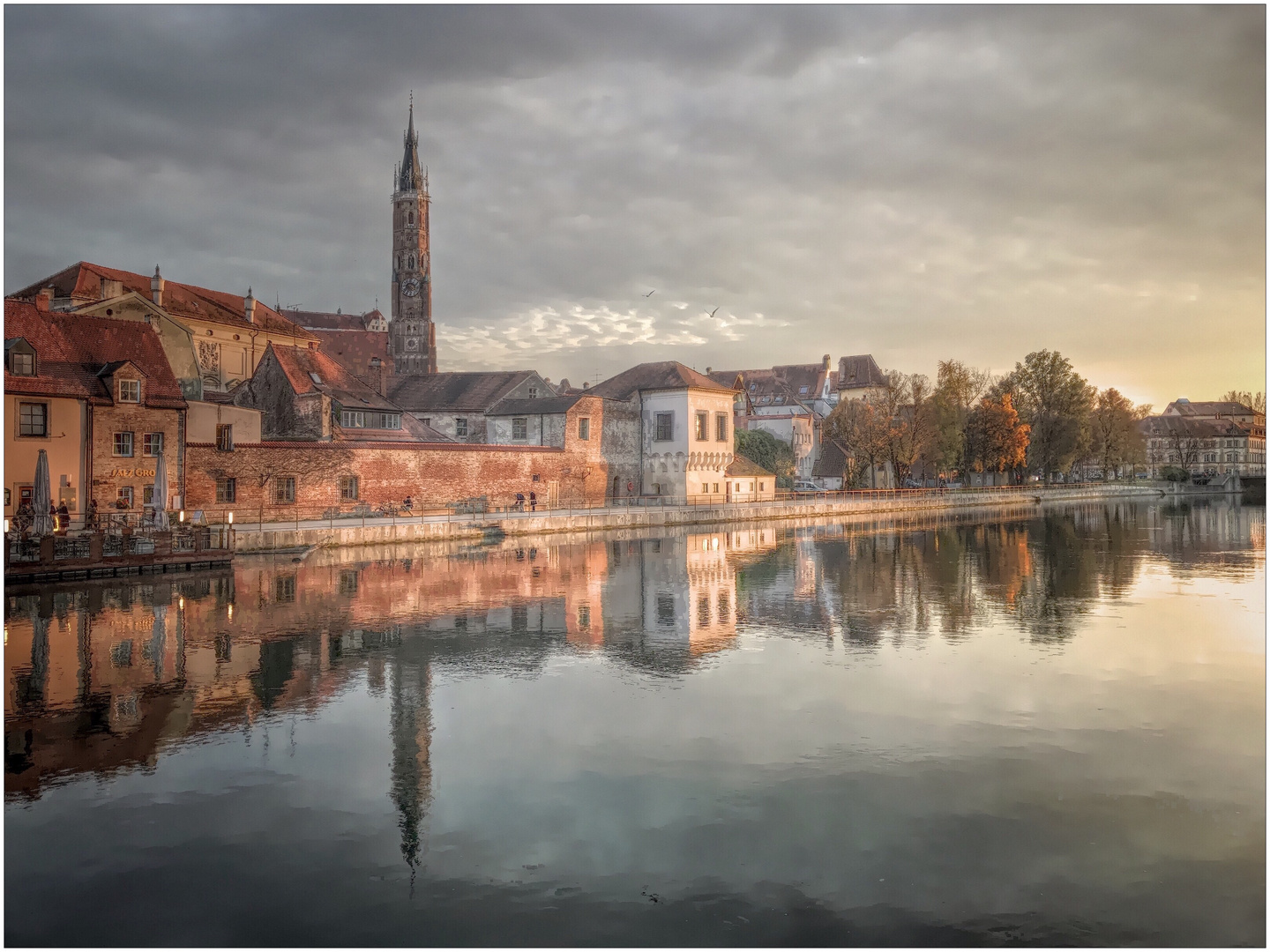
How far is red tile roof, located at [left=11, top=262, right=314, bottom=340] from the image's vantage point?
46.0 meters

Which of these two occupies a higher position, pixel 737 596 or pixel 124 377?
pixel 124 377

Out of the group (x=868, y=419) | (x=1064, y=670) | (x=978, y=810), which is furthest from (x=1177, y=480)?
(x=978, y=810)

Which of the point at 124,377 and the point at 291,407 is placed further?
the point at 291,407

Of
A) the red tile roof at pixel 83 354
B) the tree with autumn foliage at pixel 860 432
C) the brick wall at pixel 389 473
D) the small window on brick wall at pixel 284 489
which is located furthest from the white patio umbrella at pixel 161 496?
the tree with autumn foliage at pixel 860 432

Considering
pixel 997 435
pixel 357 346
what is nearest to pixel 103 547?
pixel 997 435

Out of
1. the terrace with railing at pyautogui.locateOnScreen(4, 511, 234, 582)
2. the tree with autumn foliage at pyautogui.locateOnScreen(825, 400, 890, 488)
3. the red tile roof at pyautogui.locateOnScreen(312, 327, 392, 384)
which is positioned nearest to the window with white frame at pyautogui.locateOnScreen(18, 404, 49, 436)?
the terrace with railing at pyautogui.locateOnScreen(4, 511, 234, 582)

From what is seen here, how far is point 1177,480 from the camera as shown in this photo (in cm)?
9806

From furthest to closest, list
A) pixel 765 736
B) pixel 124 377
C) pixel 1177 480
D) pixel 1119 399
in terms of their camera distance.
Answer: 1. pixel 1177 480
2. pixel 1119 399
3. pixel 124 377
4. pixel 765 736

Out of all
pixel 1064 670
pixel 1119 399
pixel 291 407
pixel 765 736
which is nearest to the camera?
pixel 765 736

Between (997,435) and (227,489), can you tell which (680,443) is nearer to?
(227,489)

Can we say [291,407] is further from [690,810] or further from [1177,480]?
[1177,480]

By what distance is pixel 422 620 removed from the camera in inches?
707

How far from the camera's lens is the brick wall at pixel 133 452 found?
2852 centimetres

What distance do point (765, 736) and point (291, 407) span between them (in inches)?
1411
